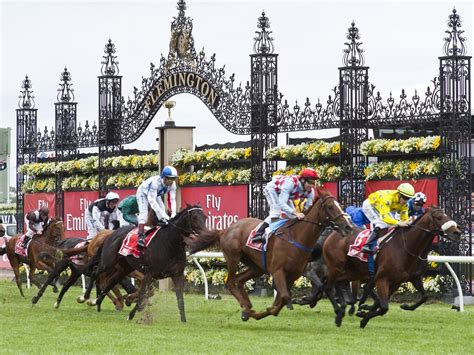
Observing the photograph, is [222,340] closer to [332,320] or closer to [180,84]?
[332,320]

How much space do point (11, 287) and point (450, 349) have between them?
1262cm

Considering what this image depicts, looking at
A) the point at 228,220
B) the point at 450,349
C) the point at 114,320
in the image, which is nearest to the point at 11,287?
the point at 228,220

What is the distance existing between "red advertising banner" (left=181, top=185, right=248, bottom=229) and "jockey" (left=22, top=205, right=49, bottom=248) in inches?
101

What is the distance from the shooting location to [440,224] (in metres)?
12.5

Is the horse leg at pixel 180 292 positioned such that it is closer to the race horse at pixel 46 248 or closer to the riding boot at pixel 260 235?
the riding boot at pixel 260 235

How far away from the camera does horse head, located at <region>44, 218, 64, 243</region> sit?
714 inches

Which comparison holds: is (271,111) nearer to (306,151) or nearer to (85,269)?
(306,151)

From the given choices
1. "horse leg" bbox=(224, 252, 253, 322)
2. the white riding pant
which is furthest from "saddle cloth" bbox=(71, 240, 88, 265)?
the white riding pant

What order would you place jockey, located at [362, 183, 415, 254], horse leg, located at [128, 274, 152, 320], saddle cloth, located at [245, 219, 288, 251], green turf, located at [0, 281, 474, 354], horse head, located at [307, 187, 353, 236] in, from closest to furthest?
green turf, located at [0, 281, 474, 354] → horse head, located at [307, 187, 353, 236] → saddle cloth, located at [245, 219, 288, 251] → jockey, located at [362, 183, 415, 254] → horse leg, located at [128, 274, 152, 320]

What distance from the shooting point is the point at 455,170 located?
53.6 feet

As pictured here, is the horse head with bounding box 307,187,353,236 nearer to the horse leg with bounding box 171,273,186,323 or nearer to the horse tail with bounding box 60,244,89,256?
the horse leg with bounding box 171,273,186,323

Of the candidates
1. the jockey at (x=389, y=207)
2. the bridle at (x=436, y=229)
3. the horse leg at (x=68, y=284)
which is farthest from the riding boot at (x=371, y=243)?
the horse leg at (x=68, y=284)

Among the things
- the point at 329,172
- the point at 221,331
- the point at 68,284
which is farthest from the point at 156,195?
the point at 329,172

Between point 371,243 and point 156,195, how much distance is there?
7.98ft
